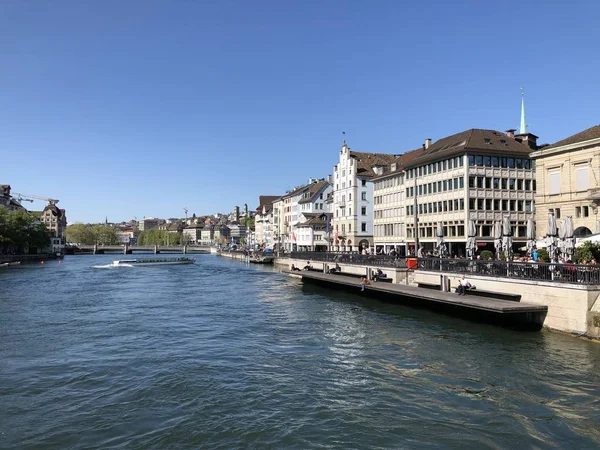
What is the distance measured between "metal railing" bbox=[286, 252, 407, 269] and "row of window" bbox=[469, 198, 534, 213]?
1740 centimetres

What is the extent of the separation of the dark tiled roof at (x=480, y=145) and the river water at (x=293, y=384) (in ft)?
122

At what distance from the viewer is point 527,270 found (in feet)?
90.7

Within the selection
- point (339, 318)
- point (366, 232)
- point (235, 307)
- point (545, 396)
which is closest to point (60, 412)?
point (545, 396)

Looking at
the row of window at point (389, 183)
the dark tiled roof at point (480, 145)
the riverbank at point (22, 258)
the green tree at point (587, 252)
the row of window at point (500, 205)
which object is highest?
the dark tiled roof at point (480, 145)

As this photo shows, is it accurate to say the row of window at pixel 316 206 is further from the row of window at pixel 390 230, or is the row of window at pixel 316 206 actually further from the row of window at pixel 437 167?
the row of window at pixel 437 167

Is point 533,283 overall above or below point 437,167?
below

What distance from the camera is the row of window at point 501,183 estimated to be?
62875mm

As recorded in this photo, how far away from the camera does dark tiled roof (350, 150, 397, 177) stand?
3627 inches

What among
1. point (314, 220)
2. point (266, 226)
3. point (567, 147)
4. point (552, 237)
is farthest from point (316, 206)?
point (552, 237)

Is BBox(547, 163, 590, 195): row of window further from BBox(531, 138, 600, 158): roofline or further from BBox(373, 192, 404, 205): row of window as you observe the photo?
BBox(373, 192, 404, 205): row of window

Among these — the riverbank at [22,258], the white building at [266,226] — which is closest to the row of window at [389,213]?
the white building at [266,226]

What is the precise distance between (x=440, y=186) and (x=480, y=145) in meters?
7.53

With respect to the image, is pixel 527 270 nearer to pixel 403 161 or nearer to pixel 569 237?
pixel 569 237

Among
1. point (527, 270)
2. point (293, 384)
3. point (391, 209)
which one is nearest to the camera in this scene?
point (293, 384)
